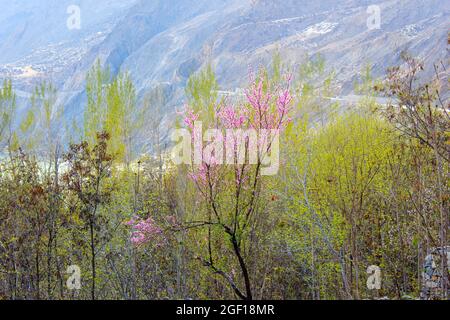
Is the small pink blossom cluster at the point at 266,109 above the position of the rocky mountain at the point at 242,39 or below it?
below

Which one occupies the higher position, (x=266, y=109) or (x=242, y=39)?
(x=242, y=39)

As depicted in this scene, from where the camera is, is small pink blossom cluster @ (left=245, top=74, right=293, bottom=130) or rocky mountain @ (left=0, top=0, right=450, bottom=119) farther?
rocky mountain @ (left=0, top=0, right=450, bottom=119)

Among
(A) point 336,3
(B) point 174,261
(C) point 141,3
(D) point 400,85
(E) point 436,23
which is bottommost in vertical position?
(B) point 174,261

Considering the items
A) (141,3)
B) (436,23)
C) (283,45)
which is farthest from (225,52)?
(141,3)

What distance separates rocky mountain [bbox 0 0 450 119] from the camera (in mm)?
71438

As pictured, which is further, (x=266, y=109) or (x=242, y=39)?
(x=242, y=39)

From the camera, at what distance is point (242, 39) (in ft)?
303

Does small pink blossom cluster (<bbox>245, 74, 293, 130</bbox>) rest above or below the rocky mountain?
below

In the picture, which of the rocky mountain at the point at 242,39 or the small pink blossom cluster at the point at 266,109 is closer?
the small pink blossom cluster at the point at 266,109

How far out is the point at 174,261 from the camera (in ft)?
37.3

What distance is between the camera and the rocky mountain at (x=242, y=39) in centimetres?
7144
